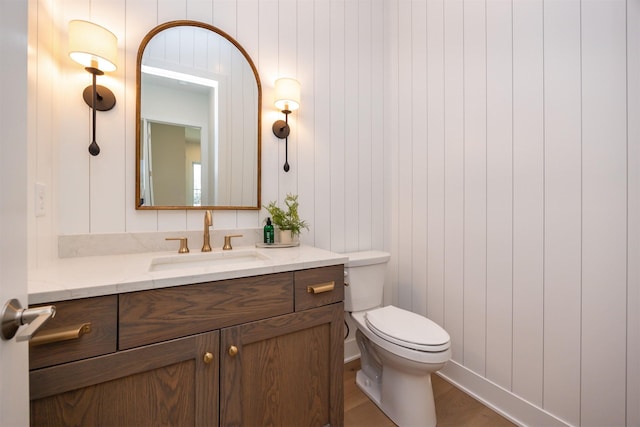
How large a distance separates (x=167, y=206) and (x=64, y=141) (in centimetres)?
48

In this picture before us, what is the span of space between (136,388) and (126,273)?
365mm

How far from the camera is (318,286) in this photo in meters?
1.16

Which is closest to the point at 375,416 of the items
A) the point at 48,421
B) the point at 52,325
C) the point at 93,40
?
the point at 48,421

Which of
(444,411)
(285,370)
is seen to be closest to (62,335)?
(285,370)

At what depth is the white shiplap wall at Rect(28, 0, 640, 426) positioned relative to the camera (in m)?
1.08

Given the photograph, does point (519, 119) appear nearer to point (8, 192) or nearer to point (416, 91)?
point (416, 91)

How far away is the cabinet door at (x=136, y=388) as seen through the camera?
0.73 metres

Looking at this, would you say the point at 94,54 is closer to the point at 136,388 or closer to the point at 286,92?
the point at 286,92

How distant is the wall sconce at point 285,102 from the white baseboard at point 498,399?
1671 millimetres

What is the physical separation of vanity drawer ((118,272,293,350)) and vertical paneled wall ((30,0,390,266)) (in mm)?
493

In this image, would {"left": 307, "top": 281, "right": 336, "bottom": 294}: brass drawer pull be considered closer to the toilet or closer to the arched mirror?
the toilet

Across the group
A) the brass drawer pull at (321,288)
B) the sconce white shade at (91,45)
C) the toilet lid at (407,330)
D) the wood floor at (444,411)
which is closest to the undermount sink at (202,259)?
the brass drawer pull at (321,288)

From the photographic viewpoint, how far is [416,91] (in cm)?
188

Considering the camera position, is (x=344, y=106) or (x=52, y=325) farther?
(x=344, y=106)
